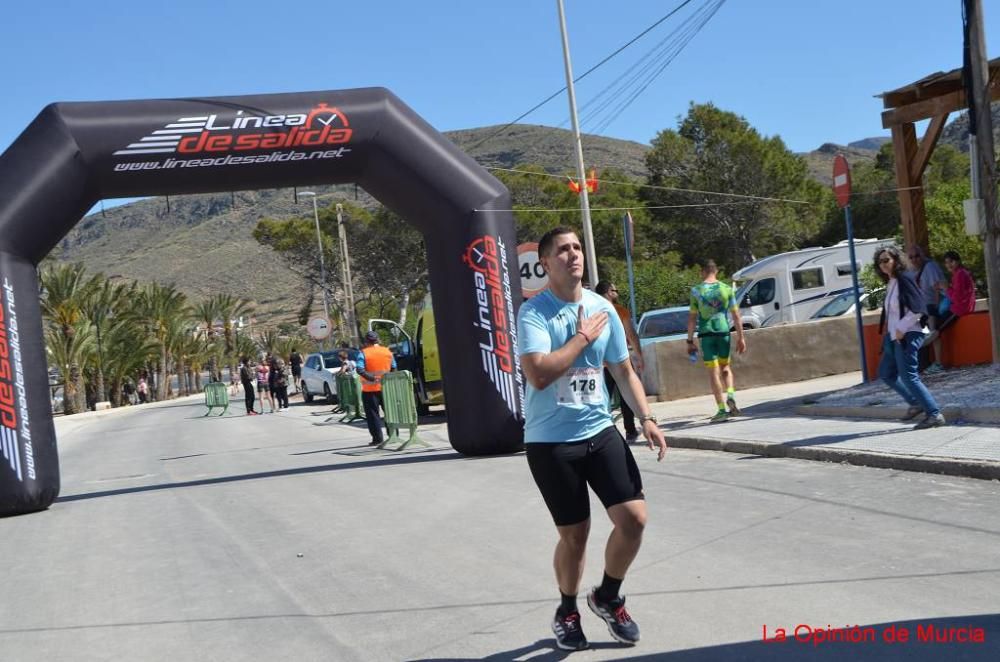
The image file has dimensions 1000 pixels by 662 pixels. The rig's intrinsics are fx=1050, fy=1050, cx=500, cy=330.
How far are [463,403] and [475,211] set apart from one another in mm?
2231

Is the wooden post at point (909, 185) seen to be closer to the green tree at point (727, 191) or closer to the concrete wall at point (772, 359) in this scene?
the concrete wall at point (772, 359)

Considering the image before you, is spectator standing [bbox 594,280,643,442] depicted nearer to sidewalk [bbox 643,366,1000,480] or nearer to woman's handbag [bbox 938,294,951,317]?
sidewalk [bbox 643,366,1000,480]

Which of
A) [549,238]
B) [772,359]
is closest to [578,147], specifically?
[772,359]

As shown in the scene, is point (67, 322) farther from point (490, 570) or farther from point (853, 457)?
point (490, 570)

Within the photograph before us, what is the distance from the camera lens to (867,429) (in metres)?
10.1

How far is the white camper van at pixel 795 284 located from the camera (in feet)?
84.7

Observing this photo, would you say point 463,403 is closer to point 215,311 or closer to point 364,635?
point 364,635

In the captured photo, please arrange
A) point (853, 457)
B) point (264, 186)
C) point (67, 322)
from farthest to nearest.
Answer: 1. point (67, 322)
2. point (264, 186)
3. point (853, 457)

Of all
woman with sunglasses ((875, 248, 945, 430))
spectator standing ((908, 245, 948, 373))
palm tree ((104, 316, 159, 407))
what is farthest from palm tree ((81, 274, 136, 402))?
woman with sunglasses ((875, 248, 945, 430))

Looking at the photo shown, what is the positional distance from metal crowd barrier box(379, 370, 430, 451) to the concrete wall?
4.18 metres

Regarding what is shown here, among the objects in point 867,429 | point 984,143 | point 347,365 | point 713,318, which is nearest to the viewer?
point 867,429

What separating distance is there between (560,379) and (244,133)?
8286 mm

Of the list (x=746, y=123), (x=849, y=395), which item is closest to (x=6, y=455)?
(x=849, y=395)

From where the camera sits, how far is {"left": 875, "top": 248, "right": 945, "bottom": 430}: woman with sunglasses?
30.9 feet
